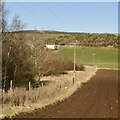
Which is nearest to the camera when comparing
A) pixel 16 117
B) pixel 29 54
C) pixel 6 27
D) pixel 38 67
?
pixel 16 117

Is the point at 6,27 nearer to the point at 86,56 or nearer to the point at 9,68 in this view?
the point at 9,68

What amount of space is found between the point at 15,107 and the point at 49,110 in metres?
2.00

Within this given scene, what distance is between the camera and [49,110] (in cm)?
2170

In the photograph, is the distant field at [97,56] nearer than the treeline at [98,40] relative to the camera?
Yes

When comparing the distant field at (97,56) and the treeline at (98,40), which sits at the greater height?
the treeline at (98,40)

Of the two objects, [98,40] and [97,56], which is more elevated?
[98,40]

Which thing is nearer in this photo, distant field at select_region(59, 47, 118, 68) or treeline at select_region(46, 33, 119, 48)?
distant field at select_region(59, 47, 118, 68)

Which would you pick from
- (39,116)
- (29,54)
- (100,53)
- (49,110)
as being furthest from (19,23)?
(100,53)

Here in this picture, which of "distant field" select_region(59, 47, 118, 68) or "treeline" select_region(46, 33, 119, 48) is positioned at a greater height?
"treeline" select_region(46, 33, 119, 48)

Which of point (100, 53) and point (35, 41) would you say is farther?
point (100, 53)

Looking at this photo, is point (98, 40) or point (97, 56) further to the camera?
point (98, 40)

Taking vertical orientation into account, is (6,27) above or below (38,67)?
above

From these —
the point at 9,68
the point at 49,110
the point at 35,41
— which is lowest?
the point at 49,110

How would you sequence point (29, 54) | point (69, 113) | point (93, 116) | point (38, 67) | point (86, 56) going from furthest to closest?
point (86, 56) → point (38, 67) → point (29, 54) → point (69, 113) → point (93, 116)
